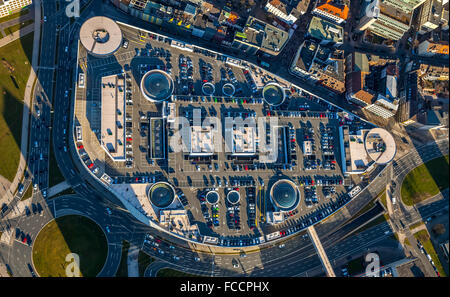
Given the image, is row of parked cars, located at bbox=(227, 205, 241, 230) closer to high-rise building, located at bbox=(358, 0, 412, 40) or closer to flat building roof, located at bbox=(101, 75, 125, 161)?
flat building roof, located at bbox=(101, 75, 125, 161)

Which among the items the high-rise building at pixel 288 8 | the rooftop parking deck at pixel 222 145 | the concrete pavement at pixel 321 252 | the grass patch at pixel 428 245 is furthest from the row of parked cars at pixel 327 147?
the high-rise building at pixel 288 8

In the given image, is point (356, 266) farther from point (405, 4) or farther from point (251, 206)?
point (405, 4)

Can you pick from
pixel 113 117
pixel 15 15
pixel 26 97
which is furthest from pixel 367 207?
pixel 15 15

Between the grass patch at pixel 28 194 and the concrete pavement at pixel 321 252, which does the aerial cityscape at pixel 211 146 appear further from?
the grass patch at pixel 28 194

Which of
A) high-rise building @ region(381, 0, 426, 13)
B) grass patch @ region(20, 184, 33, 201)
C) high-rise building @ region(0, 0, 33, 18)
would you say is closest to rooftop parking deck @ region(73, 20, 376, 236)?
grass patch @ region(20, 184, 33, 201)

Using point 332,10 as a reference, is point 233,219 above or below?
below

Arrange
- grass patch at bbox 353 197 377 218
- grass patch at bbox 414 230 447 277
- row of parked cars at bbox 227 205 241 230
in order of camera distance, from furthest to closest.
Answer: grass patch at bbox 353 197 377 218
grass patch at bbox 414 230 447 277
row of parked cars at bbox 227 205 241 230
